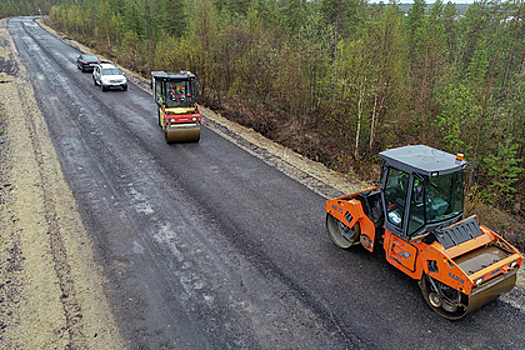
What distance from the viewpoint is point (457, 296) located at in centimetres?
596

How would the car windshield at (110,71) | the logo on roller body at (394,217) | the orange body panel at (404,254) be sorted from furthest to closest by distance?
the car windshield at (110,71) → the logo on roller body at (394,217) → the orange body panel at (404,254)

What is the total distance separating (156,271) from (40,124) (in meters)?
13.3

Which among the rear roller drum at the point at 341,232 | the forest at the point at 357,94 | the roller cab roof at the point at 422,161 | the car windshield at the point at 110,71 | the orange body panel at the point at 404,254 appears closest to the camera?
the roller cab roof at the point at 422,161

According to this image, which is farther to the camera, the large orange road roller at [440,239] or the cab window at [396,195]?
the cab window at [396,195]

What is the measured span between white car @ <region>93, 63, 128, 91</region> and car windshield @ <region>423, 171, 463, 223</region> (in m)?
22.3

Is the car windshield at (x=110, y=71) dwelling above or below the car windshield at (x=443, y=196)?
above

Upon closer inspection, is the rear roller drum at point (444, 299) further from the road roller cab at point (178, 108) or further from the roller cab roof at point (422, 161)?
the road roller cab at point (178, 108)

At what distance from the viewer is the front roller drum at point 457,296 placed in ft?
18.7

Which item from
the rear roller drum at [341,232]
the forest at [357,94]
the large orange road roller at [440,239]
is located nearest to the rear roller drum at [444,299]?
the large orange road roller at [440,239]

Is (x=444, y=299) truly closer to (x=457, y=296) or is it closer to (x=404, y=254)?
(x=457, y=296)

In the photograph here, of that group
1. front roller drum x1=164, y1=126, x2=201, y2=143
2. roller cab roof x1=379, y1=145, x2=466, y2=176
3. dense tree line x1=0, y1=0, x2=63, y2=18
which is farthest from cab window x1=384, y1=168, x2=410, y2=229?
dense tree line x1=0, y1=0, x2=63, y2=18

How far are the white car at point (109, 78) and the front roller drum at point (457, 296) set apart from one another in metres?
22.6

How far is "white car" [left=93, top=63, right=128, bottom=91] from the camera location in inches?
909

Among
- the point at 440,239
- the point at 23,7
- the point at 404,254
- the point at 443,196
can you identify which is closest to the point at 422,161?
the point at 443,196
